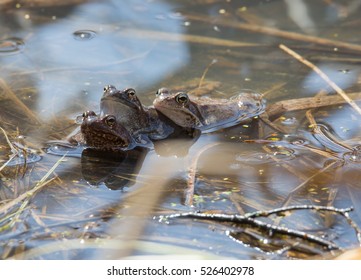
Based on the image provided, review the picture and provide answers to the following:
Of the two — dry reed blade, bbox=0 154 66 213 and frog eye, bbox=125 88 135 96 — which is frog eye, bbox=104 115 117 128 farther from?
dry reed blade, bbox=0 154 66 213

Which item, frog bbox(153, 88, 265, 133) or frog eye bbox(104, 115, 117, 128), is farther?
frog bbox(153, 88, 265, 133)

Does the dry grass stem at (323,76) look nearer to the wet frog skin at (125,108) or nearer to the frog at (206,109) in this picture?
the frog at (206,109)

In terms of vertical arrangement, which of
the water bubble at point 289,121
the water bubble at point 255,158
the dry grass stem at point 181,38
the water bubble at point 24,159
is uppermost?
the water bubble at point 255,158

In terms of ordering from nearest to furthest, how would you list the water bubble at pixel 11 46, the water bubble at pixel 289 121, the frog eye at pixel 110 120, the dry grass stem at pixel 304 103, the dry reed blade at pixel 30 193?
the dry reed blade at pixel 30 193 < the frog eye at pixel 110 120 < the water bubble at pixel 289 121 < the dry grass stem at pixel 304 103 < the water bubble at pixel 11 46

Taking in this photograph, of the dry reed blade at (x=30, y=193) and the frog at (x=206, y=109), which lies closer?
the dry reed blade at (x=30, y=193)

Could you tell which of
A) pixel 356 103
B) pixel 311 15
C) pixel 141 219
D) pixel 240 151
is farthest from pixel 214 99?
pixel 311 15

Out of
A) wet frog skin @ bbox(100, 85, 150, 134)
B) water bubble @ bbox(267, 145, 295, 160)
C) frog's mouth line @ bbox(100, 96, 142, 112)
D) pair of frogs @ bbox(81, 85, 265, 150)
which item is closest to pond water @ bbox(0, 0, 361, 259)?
water bubble @ bbox(267, 145, 295, 160)

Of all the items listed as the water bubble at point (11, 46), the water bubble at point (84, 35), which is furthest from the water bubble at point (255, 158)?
the water bubble at point (11, 46)
